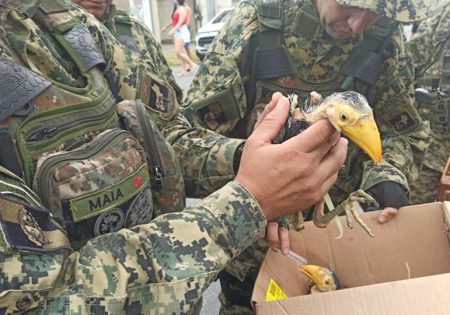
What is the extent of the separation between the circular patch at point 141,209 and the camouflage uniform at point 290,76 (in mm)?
761

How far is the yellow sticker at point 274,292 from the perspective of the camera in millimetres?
1193

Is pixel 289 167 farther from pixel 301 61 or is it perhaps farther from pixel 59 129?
pixel 301 61

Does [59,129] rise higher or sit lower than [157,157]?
higher

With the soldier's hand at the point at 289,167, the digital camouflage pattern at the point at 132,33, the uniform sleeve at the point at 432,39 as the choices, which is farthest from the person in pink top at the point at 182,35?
the soldier's hand at the point at 289,167

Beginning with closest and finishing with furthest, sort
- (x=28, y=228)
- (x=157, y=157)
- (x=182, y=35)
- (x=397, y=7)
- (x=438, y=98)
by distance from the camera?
(x=28, y=228)
(x=157, y=157)
(x=397, y=7)
(x=438, y=98)
(x=182, y=35)

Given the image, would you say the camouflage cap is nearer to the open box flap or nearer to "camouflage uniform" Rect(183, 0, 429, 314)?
"camouflage uniform" Rect(183, 0, 429, 314)

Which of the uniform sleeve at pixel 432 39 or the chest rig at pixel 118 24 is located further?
the uniform sleeve at pixel 432 39

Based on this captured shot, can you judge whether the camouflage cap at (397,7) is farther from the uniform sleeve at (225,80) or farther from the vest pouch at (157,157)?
the vest pouch at (157,157)

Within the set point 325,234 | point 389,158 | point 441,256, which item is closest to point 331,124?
point 325,234

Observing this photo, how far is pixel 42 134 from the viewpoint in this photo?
801 mm

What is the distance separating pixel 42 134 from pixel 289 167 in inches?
17.0

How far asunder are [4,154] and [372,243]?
1.06m

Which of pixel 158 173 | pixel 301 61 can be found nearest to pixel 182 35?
pixel 301 61

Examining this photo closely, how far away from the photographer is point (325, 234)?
1.43 meters
